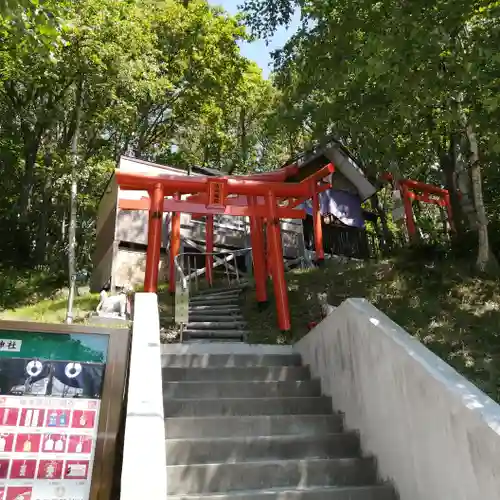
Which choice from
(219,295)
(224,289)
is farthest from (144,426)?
(224,289)

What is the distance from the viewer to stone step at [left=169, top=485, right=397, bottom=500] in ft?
11.6

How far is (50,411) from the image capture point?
3.53 meters

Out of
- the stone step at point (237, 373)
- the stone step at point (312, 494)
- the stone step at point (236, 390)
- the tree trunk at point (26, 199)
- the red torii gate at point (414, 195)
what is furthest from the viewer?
the tree trunk at point (26, 199)

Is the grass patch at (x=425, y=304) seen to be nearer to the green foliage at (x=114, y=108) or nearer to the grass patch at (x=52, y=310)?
the grass patch at (x=52, y=310)

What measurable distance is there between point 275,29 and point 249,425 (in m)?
7.72

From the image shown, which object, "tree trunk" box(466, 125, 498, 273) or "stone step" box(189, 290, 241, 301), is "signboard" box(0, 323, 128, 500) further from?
"tree trunk" box(466, 125, 498, 273)

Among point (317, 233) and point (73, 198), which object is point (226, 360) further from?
point (73, 198)

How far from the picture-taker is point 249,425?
4520 mm

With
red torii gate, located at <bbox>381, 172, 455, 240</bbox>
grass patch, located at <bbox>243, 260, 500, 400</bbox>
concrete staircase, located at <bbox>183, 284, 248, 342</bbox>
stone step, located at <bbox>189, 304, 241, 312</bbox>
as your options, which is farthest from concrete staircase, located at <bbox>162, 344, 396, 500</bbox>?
red torii gate, located at <bbox>381, 172, 455, 240</bbox>

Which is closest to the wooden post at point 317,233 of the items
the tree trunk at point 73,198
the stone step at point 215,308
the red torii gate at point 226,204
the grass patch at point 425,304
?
the grass patch at point 425,304

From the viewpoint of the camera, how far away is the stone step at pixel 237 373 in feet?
17.7

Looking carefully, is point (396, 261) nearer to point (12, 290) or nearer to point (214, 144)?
point (12, 290)

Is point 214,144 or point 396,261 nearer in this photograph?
point 396,261

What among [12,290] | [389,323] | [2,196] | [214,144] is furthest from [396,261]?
[2,196]
